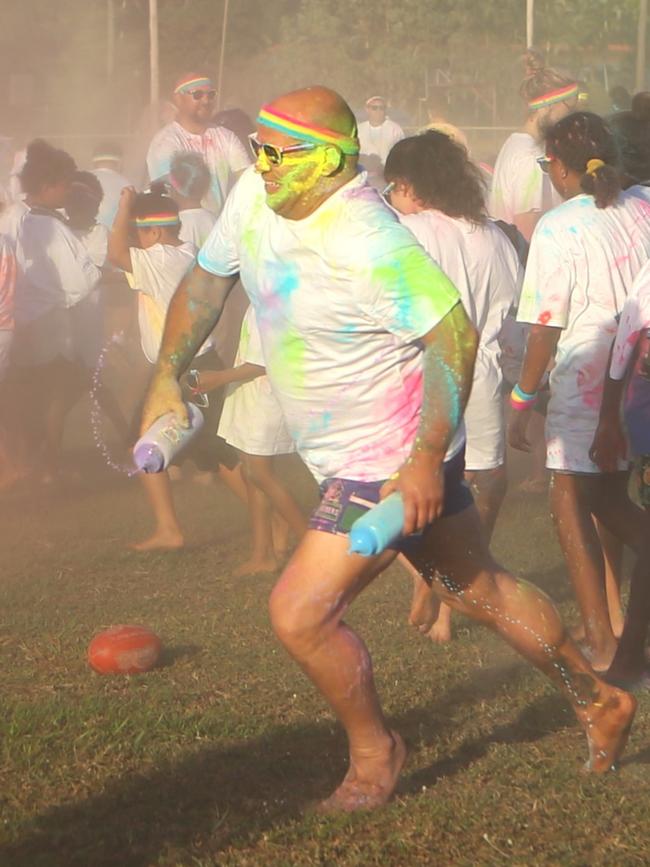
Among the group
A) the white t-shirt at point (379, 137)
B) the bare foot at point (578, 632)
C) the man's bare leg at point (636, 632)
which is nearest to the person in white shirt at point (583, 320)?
the man's bare leg at point (636, 632)

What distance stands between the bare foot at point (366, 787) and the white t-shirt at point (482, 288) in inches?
86.1

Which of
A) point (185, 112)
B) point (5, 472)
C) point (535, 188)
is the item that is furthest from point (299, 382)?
point (185, 112)

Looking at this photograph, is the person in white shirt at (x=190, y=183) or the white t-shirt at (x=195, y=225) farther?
the person in white shirt at (x=190, y=183)

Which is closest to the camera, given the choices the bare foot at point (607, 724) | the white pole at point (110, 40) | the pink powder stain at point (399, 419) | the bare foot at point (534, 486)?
the pink powder stain at point (399, 419)

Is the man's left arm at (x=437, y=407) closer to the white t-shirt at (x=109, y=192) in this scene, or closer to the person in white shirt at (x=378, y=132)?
the white t-shirt at (x=109, y=192)

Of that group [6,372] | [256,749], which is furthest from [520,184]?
[256,749]

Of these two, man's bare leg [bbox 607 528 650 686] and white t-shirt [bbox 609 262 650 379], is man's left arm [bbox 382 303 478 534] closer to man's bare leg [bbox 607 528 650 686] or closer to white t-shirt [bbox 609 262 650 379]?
white t-shirt [bbox 609 262 650 379]

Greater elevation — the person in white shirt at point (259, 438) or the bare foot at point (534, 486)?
the person in white shirt at point (259, 438)

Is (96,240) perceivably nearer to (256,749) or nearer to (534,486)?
(534,486)

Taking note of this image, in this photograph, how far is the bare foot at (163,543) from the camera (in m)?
8.40

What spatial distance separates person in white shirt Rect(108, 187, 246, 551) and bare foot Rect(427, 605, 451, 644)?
2.26 meters

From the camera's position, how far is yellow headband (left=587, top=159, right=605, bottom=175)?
5930 millimetres

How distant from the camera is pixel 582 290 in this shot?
19.5ft

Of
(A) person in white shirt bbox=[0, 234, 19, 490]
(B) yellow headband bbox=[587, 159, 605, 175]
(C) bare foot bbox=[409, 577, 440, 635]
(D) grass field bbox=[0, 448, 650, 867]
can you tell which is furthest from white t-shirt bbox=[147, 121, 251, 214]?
(B) yellow headband bbox=[587, 159, 605, 175]
